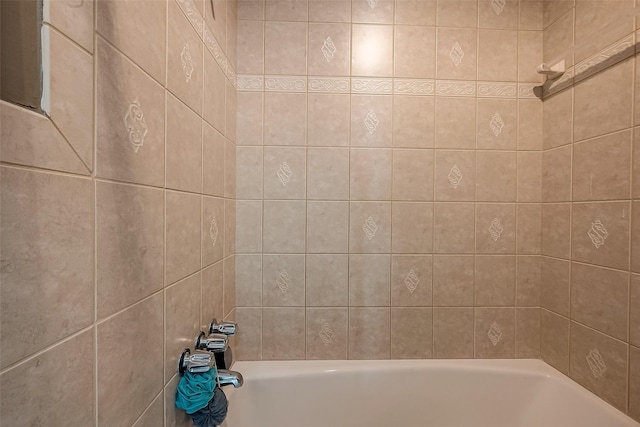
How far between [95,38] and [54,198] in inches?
11.4

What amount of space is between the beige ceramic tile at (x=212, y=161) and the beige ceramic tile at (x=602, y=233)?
1.43 m

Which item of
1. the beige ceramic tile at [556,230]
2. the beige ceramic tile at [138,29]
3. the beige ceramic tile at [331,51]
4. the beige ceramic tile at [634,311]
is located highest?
the beige ceramic tile at [331,51]

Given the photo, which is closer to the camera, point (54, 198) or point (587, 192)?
point (54, 198)

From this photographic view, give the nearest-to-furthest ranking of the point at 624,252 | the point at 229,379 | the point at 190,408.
→ the point at 190,408
the point at 229,379
the point at 624,252

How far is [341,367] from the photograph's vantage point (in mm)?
1346

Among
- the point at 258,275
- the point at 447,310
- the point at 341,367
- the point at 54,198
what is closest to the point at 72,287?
the point at 54,198

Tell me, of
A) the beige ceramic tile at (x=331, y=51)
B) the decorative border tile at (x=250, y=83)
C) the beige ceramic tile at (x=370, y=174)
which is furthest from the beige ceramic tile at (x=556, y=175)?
the decorative border tile at (x=250, y=83)

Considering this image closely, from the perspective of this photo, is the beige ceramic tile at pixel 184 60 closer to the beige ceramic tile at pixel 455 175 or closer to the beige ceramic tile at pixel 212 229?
the beige ceramic tile at pixel 212 229

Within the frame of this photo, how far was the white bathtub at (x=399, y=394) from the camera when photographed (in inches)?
50.1

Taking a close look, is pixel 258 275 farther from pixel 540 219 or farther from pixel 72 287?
pixel 540 219

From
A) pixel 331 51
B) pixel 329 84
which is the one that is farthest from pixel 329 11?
pixel 329 84

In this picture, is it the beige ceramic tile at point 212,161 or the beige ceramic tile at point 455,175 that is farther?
the beige ceramic tile at point 455,175

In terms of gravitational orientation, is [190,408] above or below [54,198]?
below

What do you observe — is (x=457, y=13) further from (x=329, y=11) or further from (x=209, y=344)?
(x=209, y=344)
